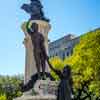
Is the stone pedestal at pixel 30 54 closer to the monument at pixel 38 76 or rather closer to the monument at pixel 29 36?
the monument at pixel 29 36

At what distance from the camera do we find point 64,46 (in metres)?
70.4

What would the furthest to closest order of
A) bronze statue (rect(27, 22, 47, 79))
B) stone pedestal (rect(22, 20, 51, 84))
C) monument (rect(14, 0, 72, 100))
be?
stone pedestal (rect(22, 20, 51, 84)) → bronze statue (rect(27, 22, 47, 79)) → monument (rect(14, 0, 72, 100))

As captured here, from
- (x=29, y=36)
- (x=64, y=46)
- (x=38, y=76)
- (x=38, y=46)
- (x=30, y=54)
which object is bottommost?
(x=38, y=76)

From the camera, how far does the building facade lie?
67.9m

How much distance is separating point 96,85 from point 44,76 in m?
14.3

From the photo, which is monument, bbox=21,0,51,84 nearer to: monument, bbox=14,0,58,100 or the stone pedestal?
the stone pedestal

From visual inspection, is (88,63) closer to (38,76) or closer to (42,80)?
(38,76)

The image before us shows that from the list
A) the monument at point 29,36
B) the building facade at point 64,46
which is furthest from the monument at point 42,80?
the building facade at point 64,46

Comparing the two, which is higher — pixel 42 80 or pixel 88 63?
pixel 88 63

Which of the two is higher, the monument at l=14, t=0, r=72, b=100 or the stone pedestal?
the stone pedestal

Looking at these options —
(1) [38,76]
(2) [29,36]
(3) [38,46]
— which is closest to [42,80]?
(1) [38,76]

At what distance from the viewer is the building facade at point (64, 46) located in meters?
67.9

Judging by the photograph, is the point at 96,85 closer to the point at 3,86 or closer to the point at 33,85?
the point at 33,85

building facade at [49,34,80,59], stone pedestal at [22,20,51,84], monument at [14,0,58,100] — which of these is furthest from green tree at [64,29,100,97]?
building facade at [49,34,80,59]
